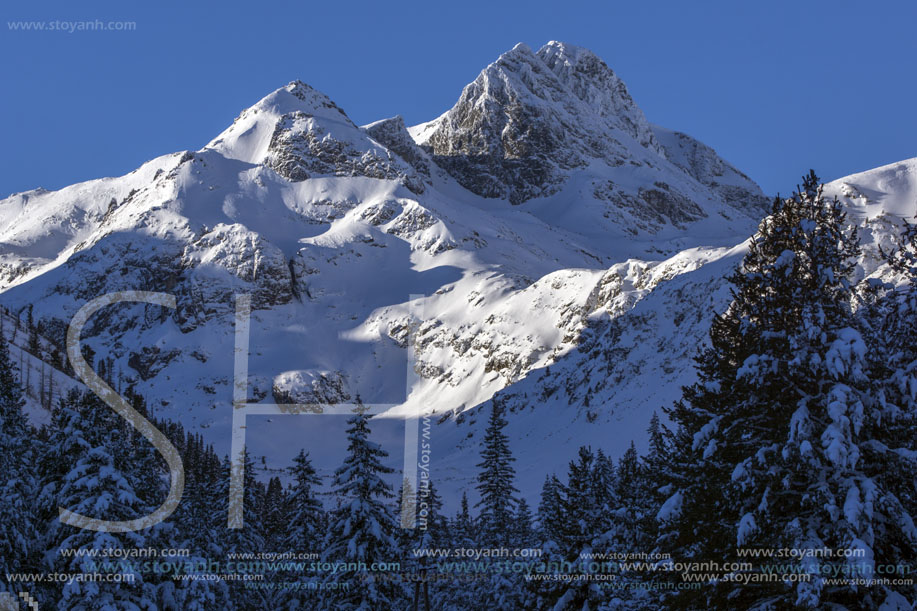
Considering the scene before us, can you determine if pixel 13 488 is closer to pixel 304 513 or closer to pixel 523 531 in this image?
pixel 304 513

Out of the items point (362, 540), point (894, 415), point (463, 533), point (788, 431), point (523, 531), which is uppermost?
point (894, 415)

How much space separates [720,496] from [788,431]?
6.47 ft

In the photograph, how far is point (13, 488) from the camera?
86.1 ft

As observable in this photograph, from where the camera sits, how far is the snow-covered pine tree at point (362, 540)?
2945cm

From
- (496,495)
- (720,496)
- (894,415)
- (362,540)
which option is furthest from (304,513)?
(894,415)

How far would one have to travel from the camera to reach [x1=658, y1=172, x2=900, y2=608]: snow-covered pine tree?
56.7ft

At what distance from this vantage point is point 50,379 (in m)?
109

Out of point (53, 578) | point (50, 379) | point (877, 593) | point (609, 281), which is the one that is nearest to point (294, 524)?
point (53, 578)

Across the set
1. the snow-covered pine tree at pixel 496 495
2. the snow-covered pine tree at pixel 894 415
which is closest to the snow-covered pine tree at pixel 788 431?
the snow-covered pine tree at pixel 894 415

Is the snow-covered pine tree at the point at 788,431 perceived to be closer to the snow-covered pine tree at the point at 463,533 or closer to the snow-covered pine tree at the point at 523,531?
the snow-covered pine tree at the point at 523,531

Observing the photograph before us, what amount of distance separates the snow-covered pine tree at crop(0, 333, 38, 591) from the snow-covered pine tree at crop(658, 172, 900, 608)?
16105mm

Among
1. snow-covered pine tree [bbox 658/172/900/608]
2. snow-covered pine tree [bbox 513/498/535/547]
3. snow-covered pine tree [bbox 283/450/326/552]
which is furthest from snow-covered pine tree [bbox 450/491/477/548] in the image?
snow-covered pine tree [bbox 658/172/900/608]

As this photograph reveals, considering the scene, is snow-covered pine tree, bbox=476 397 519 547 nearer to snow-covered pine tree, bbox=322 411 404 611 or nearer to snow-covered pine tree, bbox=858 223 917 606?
snow-covered pine tree, bbox=322 411 404 611

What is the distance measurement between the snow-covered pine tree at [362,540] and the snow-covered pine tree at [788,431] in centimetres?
1089
